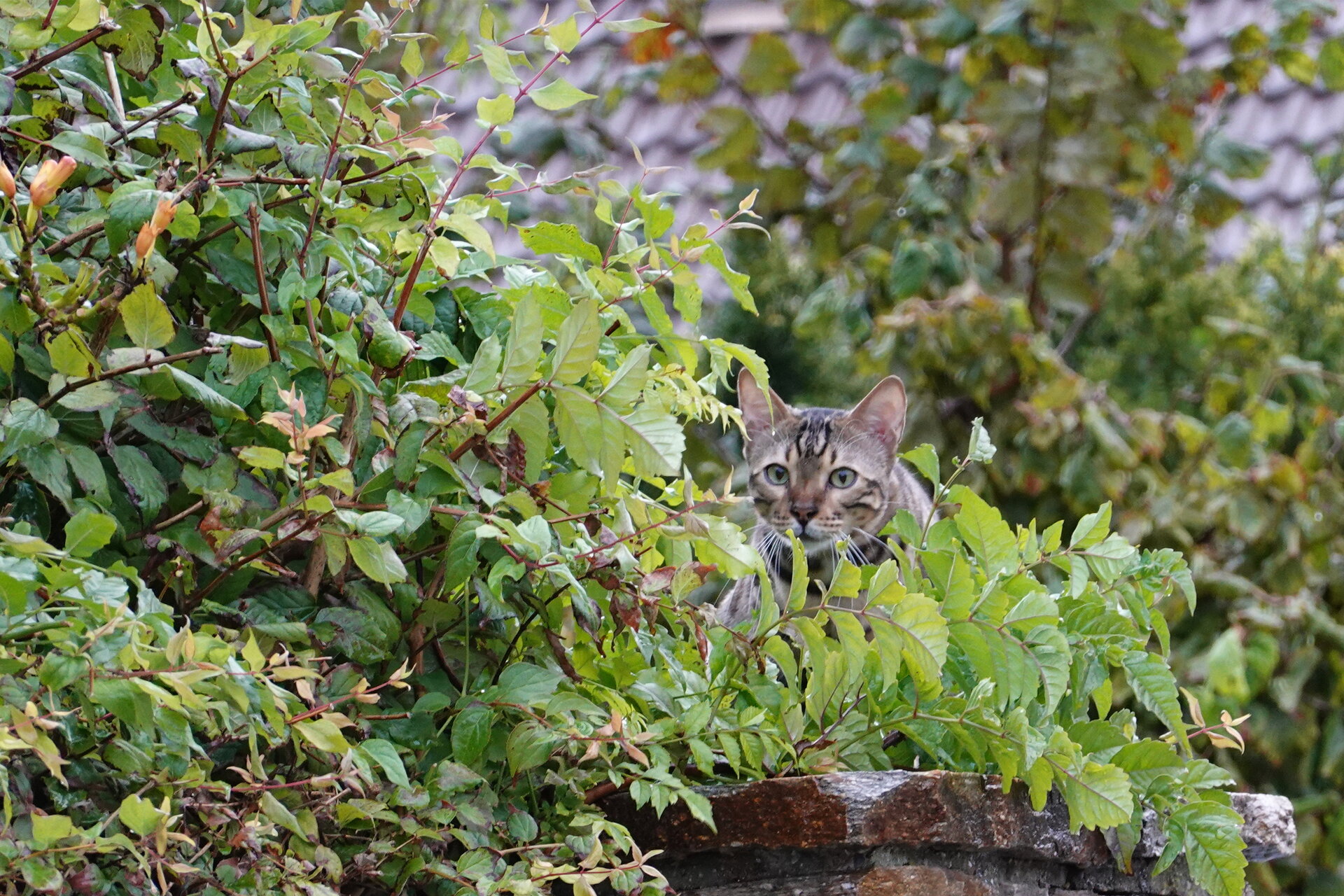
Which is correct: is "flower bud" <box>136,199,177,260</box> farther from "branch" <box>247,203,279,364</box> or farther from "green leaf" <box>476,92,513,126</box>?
"green leaf" <box>476,92,513,126</box>

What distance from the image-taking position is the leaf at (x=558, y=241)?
136cm

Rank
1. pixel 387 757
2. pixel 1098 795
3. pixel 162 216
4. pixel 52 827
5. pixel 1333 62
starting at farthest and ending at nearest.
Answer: pixel 1333 62 < pixel 1098 795 < pixel 387 757 < pixel 162 216 < pixel 52 827

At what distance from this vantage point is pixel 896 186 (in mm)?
4336

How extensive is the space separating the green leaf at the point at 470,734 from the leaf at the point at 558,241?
0.46m

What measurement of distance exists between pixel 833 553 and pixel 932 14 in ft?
7.84

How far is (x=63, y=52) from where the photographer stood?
1.18 meters

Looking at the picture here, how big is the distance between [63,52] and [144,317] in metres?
0.29

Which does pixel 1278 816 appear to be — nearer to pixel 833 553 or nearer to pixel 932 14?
pixel 833 553

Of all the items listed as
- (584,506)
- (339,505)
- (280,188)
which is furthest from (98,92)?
(584,506)

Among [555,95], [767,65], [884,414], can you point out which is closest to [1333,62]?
[767,65]

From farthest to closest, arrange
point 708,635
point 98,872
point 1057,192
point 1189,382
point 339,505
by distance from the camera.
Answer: point 1189,382 < point 1057,192 < point 708,635 < point 339,505 < point 98,872

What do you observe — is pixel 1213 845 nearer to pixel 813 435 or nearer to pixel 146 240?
pixel 146 240

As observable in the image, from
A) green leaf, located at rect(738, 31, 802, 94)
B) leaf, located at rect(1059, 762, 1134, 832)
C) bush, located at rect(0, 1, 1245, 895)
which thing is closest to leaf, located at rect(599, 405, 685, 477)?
bush, located at rect(0, 1, 1245, 895)

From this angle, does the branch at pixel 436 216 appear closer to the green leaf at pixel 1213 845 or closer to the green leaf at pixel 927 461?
the green leaf at pixel 927 461
